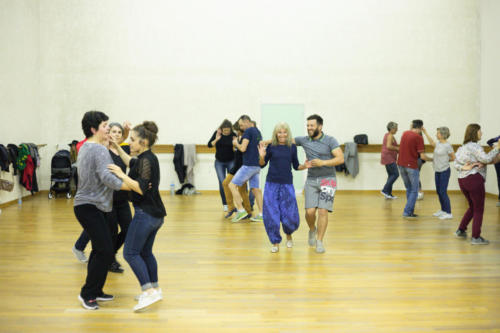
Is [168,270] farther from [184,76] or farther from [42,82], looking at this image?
[42,82]

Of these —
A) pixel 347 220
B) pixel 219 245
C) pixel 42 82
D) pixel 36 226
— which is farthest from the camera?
pixel 42 82

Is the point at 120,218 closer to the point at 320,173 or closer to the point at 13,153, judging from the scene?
the point at 320,173

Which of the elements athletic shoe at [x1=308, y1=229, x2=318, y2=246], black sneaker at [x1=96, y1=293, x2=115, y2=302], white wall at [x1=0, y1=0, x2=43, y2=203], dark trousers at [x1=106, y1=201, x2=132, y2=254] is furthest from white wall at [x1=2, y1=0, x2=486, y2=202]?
black sneaker at [x1=96, y1=293, x2=115, y2=302]

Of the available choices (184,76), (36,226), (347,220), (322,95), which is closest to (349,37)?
(322,95)

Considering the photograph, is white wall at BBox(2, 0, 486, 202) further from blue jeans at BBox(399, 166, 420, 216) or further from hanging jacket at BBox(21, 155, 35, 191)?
blue jeans at BBox(399, 166, 420, 216)

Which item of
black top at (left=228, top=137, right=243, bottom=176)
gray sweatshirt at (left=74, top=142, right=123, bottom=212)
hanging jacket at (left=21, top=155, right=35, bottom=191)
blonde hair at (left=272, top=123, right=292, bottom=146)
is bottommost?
hanging jacket at (left=21, top=155, right=35, bottom=191)

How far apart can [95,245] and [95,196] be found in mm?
371

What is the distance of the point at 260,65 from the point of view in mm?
11211

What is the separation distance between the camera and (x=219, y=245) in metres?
6.07

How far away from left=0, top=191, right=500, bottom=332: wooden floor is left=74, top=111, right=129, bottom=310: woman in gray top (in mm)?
241

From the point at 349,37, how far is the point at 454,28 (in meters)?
2.35

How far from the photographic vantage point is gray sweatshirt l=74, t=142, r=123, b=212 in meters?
3.63

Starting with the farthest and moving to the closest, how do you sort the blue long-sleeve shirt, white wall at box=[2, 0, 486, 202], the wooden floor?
1. white wall at box=[2, 0, 486, 202]
2. the blue long-sleeve shirt
3. the wooden floor

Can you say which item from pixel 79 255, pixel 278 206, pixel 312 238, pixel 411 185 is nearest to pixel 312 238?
pixel 312 238
